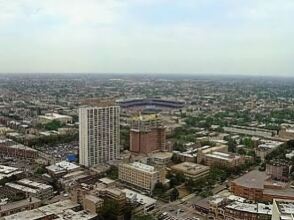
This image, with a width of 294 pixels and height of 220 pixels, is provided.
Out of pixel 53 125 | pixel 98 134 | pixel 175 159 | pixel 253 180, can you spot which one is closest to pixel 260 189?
pixel 253 180

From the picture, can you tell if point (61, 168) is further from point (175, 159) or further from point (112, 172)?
point (175, 159)

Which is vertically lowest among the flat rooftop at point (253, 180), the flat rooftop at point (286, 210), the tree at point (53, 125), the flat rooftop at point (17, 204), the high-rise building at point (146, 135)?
the flat rooftop at point (17, 204)

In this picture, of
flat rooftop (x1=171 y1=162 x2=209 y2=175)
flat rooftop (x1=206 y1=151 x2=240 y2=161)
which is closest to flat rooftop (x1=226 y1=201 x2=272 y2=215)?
flat rooftop (x1=171 y1=162 x2=209 y2=175)

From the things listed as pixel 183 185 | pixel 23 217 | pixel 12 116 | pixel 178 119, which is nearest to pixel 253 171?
pixel 183 185

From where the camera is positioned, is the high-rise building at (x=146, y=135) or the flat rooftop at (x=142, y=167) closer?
the flat rooftop at (x=142, y=167)

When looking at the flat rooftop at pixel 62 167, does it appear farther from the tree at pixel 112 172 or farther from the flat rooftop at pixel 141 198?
the flat rooftop at pixel 141 198

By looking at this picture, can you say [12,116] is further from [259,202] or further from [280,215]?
[280,215]

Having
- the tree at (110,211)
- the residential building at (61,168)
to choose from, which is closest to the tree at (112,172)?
the residential building at (61,168)

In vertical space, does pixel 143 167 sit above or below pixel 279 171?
above
